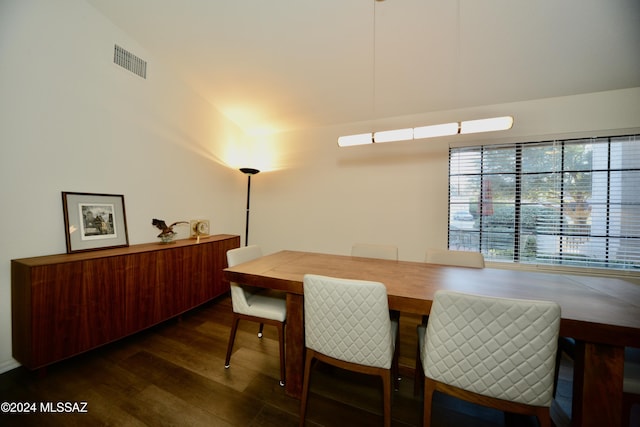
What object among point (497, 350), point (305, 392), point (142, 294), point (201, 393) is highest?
point (497, 350)

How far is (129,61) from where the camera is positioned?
2.15 m

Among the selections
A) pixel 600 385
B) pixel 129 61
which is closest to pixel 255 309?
pixel 600 385

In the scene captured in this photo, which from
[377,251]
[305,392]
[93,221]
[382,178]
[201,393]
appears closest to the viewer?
[305,392]

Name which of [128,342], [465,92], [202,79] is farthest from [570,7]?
[128,342]

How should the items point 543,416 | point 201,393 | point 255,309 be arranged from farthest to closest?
point 255,309 → point 201,393 → point 543,416

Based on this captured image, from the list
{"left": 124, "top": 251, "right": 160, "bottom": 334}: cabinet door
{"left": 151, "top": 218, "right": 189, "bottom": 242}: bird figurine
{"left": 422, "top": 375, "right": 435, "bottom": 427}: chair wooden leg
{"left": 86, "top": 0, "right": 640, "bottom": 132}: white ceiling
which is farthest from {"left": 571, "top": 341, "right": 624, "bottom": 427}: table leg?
{"left": 151, "top": 218, "right": 189, "bottom": 242}: bird figurine

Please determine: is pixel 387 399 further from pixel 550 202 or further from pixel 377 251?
pixel 550 202

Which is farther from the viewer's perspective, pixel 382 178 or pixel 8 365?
pixel 382 178

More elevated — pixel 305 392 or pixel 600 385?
pixel 600 385

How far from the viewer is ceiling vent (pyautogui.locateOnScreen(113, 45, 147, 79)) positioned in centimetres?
206

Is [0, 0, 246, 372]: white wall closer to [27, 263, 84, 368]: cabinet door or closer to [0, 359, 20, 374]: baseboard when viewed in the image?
[0, 359, 20, 374]: baseboard

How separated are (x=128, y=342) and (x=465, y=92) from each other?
4.37m

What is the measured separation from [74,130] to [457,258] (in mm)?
3556

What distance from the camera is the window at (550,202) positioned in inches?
87.4
